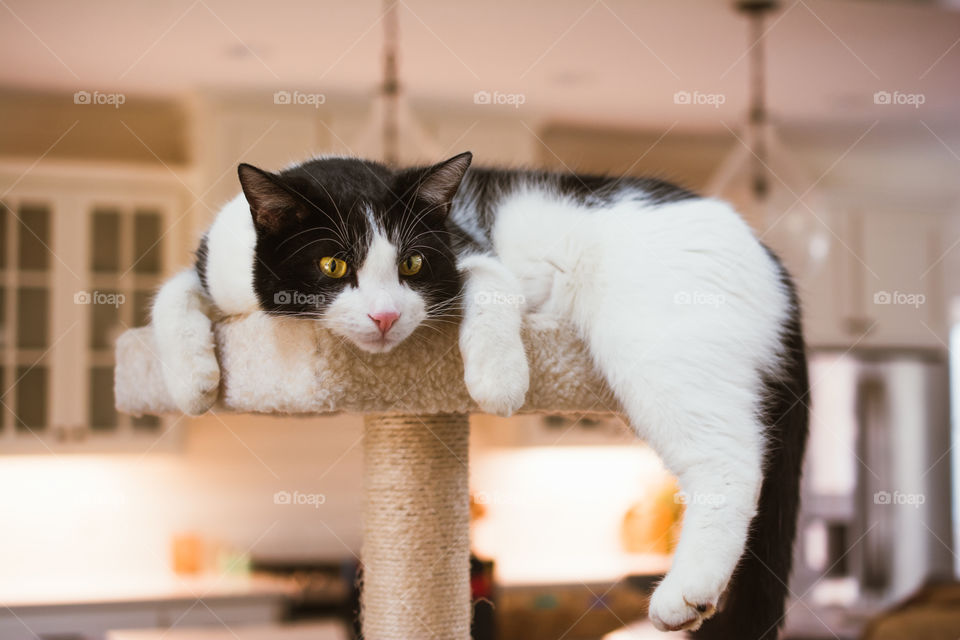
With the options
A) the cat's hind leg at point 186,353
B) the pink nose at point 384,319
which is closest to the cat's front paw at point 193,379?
the cat's hind leg at point 186,353

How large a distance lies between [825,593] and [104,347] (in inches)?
111

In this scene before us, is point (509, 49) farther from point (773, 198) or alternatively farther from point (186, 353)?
point (186, 353)

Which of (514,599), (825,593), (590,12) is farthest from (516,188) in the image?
(825,593)

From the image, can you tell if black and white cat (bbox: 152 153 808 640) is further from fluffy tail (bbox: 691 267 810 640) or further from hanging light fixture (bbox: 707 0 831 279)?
hanging light fixture (bbox: 707 0 831 279)

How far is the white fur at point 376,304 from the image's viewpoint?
887mm

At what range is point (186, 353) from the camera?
0.97m

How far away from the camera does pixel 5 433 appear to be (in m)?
2.97

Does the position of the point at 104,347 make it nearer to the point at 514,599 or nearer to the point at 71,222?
the point at 71,222

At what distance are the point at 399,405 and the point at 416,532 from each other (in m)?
0.25

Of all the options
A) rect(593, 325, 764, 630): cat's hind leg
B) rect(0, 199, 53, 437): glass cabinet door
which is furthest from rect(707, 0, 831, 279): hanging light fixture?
rect(0, 199, 53, 437): glass cabinet door
